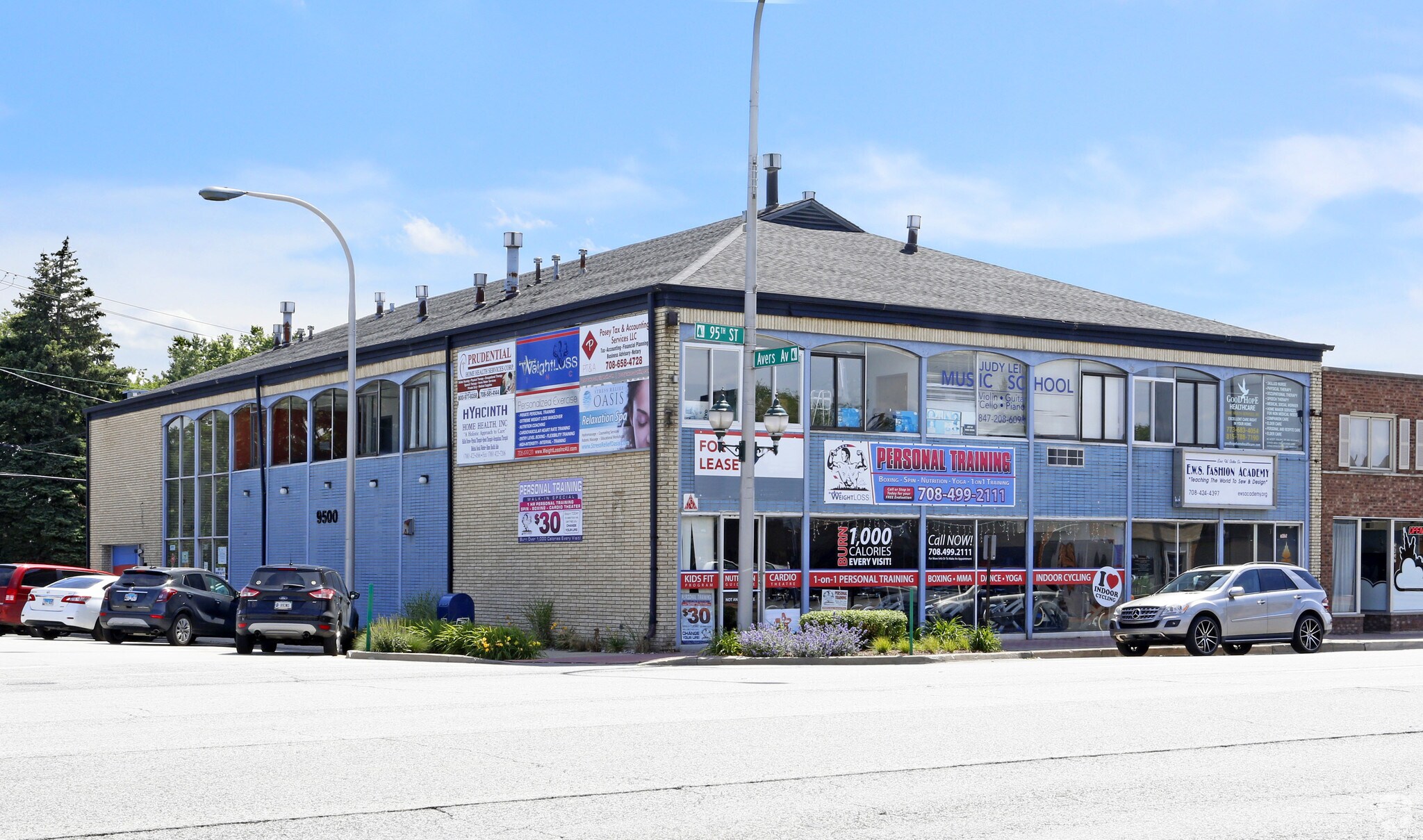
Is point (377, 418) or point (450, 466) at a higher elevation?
point (377, 418)

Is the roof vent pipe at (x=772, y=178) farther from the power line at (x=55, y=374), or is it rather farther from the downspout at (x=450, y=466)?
the power line at (x=55, y=374)

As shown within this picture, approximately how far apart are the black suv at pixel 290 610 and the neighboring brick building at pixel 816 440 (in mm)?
4552

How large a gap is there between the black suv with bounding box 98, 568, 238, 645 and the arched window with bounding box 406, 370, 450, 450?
18.5 ft

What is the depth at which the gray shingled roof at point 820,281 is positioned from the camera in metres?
28.8

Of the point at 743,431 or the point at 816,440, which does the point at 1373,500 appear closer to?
the point at 816,440

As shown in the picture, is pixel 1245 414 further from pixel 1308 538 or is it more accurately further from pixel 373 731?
pixel 373 731

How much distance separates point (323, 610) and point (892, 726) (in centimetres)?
1552

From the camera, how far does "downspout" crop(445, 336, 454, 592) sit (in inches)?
1254

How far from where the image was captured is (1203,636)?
83.3 feet

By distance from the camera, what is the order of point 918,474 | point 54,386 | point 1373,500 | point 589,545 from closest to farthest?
point 589,545
point 918,474
point 1373,500
point 54,386

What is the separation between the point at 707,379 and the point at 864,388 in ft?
10.8

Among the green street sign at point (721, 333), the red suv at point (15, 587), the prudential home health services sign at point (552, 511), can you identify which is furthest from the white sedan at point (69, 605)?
the green street sign at point (721, 333)

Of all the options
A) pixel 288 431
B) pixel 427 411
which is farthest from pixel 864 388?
pixel 288 431

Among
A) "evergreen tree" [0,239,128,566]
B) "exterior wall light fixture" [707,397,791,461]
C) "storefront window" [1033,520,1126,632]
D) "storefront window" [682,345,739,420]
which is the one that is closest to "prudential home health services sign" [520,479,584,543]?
"storefront window" [682,345,739,420]
